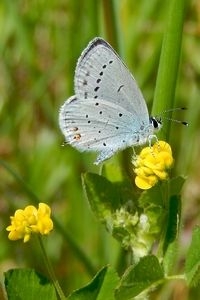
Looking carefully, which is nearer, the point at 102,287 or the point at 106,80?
the point at 102,287

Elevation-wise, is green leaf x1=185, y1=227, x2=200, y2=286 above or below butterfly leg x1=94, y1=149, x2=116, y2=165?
below

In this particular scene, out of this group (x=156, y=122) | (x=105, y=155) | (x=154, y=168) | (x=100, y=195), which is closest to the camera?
(x=154, y=168)

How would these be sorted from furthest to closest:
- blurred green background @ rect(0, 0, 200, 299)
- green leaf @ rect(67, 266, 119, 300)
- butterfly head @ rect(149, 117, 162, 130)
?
blurred green background @ rect(0, 0, 200, 299) → butterfly head @ rect(149, 117, 162, 130) → green leaf @ rect(67, 266, 119, 300)

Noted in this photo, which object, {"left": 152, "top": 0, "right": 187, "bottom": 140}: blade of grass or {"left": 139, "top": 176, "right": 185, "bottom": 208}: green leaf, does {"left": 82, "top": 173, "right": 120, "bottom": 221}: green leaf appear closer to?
{"left": 139, "top": 176, "right": 185, "bottom": 208}: green leaf

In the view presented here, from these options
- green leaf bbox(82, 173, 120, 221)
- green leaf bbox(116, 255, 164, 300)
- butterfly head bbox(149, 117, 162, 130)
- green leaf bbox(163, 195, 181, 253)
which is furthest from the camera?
butterfly head bbox(149, 117, 162, 130)

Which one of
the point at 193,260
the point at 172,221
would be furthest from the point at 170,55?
the point at 193,260

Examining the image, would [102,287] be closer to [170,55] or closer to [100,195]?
[100,195]

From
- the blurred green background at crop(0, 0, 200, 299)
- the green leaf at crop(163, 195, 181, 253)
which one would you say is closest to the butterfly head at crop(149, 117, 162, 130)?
the green leaf at crop(163, 195, 181, 253)
